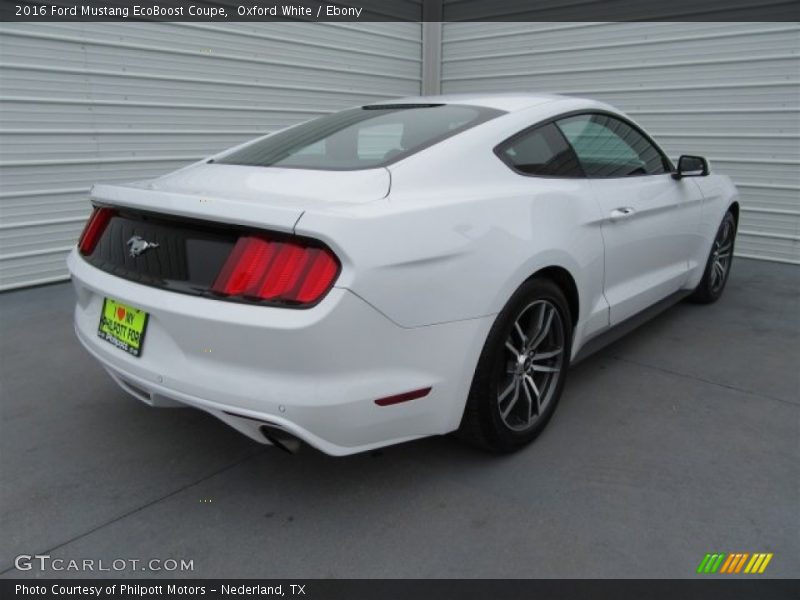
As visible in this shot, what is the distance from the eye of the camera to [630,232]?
3.16 m

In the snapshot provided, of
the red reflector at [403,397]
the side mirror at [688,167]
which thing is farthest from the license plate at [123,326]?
the side mirror at [688,167]

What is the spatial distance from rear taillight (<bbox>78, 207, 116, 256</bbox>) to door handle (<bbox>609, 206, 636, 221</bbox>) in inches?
86.6

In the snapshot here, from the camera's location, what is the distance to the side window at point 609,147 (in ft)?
9.93

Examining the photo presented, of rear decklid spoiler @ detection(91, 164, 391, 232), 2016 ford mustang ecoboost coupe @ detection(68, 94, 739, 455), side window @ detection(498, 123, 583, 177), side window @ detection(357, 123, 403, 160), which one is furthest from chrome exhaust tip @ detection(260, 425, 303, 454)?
side window @ detection(498, 123, 583, 177)

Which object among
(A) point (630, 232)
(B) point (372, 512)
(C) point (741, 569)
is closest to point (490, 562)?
(B) point (372, 512)

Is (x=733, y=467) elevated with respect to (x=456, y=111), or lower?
lower

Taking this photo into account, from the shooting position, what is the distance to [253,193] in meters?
2.14

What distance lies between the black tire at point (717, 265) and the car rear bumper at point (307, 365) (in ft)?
10.1

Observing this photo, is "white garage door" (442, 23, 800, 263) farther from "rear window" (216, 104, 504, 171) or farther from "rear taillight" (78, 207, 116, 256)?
"rear taillight" (78, 207, 116, 256)

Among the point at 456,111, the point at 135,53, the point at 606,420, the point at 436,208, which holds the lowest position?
the point at 606,420

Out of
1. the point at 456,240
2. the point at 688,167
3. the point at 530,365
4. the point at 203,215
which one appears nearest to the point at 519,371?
the point at 530,365
